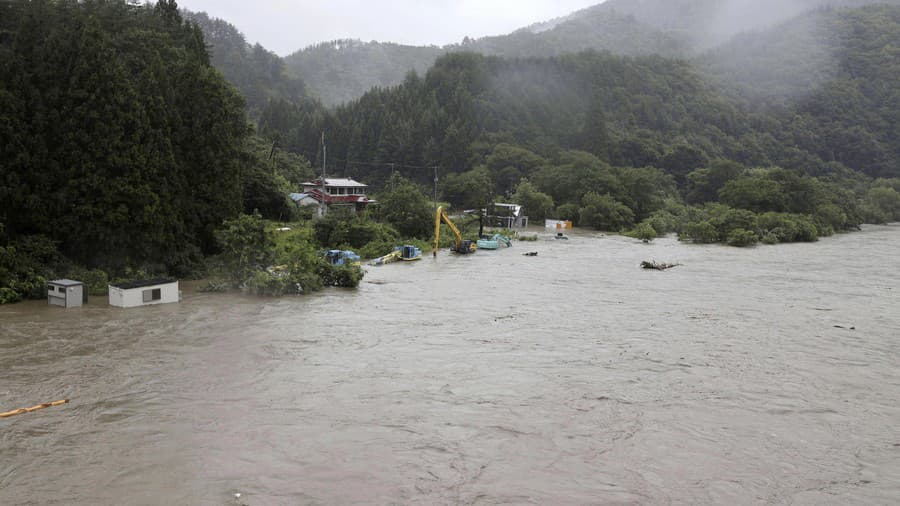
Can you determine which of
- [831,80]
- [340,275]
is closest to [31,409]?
[340,275]

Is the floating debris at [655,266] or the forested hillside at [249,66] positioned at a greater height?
the forested hillside at [249,66]

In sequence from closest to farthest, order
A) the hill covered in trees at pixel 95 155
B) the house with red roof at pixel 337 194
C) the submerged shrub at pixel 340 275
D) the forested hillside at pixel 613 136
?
the hill covered in trees at pixel 95 155 → the submerged shrub at pixel 340 275 → the house with red roof at pixel 337 194 → the forested hillside at pixel 613 136

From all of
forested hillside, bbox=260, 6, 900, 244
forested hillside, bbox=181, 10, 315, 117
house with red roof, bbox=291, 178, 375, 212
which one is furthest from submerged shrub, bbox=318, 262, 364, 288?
forested hillside, bbox=181, 10, 315, 117

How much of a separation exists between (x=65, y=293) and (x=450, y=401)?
12.3 meters

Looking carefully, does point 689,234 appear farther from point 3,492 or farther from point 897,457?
Result: point 3,492

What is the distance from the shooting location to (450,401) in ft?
39.3

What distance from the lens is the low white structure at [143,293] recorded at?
18.7 m

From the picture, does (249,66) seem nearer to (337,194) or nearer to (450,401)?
(337,194)

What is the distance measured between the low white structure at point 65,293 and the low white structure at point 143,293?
78 centimetres

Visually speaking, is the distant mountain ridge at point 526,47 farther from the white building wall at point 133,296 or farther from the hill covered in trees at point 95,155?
the white building wall at point 133,296

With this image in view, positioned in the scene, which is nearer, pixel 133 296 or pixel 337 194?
pixel 133 296

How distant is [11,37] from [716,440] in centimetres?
2333

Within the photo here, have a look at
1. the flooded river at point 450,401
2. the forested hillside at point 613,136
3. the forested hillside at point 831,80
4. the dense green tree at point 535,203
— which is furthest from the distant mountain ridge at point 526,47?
the flooded river at point 450,401

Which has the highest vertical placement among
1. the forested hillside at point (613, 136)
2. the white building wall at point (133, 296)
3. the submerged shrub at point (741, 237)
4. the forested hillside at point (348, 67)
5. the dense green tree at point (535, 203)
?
the forested hillside at point (348, 67)
